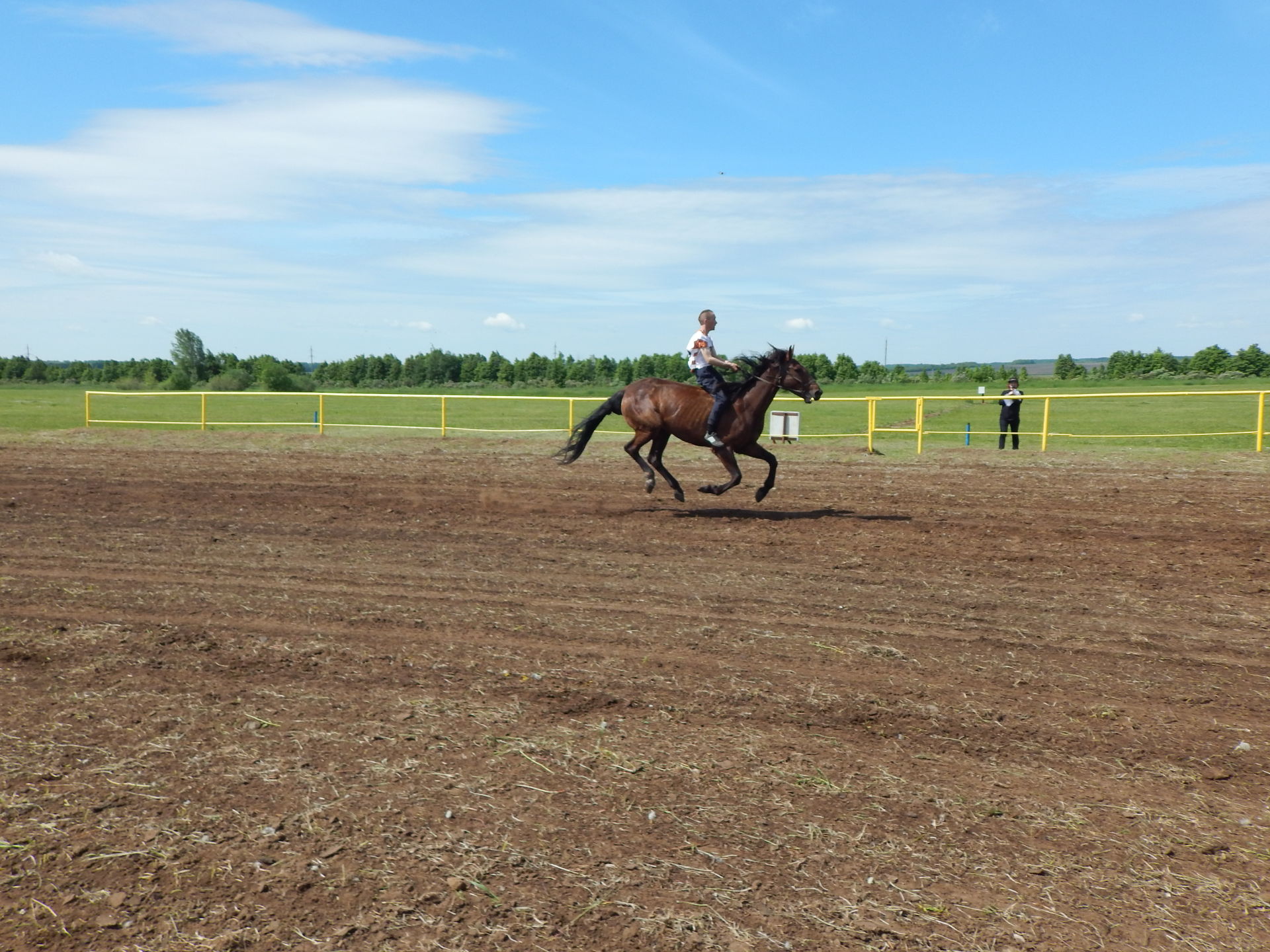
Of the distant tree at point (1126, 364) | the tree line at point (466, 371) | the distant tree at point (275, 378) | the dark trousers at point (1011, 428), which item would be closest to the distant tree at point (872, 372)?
the tree line at point (466, 371)

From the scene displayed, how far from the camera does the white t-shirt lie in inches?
467

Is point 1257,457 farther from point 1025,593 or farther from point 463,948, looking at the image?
point 463,948

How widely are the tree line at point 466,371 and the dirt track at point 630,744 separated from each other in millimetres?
75119

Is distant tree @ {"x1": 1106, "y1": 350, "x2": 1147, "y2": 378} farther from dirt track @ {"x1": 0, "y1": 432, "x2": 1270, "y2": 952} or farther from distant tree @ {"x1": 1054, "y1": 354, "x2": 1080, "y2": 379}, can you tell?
dirt track @ {"x1": 0, "y1": 432, "x2": 1270, "y2": 952}

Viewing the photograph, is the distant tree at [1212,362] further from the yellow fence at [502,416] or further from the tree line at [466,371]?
the yellow fence at [502,416]

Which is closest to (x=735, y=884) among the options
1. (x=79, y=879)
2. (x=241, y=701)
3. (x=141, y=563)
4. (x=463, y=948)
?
(x=463, y=948)

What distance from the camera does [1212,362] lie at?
3497 inches

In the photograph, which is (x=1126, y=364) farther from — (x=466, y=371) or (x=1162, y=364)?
(x=466, y=371)

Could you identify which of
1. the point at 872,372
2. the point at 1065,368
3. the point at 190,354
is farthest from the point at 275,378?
the point at 1065,368

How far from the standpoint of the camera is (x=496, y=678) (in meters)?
5.50

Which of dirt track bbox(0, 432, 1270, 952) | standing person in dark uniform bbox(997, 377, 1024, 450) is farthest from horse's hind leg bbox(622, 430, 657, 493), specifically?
standing person in dark uniform bbox(997, 377, 1024, 450)

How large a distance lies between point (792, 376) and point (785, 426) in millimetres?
13247

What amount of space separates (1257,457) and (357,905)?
20022 millimetres

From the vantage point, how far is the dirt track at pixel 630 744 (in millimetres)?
3211
